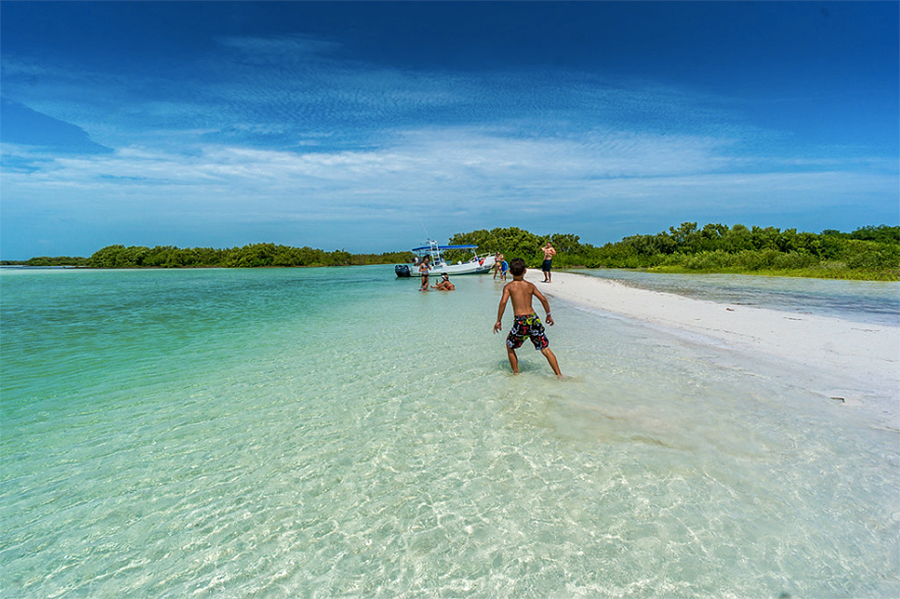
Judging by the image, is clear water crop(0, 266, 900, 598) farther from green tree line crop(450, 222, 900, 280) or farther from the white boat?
the white boat

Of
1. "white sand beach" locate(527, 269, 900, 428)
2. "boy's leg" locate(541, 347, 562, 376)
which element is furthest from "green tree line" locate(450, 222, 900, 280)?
"boy's leg" locate(541, 347, 562, 376)

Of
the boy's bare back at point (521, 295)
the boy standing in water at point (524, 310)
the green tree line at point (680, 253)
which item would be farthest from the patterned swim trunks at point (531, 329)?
the green tree line at point (680, 253)

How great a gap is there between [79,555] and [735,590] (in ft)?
15.4

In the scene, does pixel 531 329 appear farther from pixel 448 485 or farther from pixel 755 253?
pixel 755 253

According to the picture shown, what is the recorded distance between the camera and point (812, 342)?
9.23 metres

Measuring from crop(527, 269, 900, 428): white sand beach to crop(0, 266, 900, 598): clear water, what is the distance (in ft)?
2.36

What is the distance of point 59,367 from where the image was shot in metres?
9.09

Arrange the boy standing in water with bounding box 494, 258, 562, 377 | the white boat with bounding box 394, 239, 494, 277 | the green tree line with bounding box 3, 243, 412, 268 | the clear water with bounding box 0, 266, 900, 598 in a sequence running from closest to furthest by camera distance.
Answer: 1. the clear water with bounding box 0, 266, 900, 598
2. the boy standing in water with bounding box 494, 258, 562, 377
3. the white boat with bounding box 394, 239, 494, 277
4. the green tree line with bounding box 3, 243, 412, 268

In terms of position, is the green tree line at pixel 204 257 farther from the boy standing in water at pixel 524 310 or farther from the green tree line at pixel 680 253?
the boy standing in water at pixel 524 310

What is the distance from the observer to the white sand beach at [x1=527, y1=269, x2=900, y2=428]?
632 cm

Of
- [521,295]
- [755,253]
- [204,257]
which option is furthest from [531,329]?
[204,257]

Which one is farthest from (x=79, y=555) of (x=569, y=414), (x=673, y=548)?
(x=569, y=414)

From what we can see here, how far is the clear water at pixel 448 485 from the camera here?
2.92 metres

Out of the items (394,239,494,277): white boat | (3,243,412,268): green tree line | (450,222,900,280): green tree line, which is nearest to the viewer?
(450,222,900,280): green tree line
